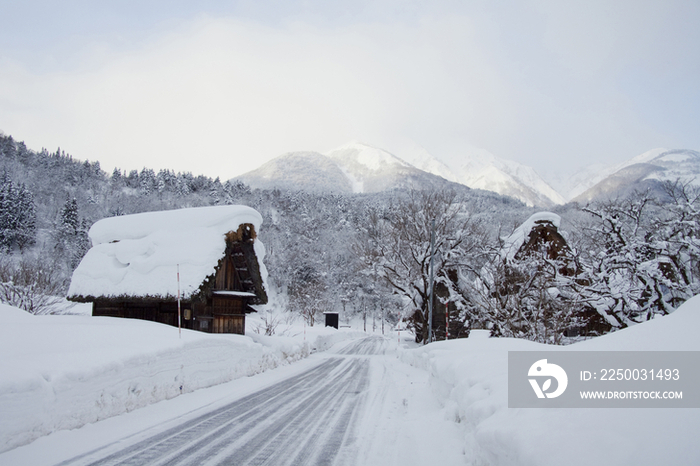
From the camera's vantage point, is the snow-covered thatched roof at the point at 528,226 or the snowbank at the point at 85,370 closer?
the snowbank at the point at 85,370

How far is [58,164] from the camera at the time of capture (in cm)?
12375

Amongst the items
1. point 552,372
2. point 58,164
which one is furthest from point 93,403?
point 58,164

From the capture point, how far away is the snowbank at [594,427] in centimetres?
247

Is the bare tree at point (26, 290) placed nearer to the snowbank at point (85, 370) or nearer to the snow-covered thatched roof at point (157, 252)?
the snow-covered thatched roof at point (157, 252)

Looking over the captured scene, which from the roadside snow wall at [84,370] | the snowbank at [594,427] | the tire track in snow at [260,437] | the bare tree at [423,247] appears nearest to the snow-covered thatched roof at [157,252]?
the roadside snow wall at [84,370]

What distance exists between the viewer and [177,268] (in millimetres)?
16000

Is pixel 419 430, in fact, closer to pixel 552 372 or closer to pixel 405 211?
pixel 552 372

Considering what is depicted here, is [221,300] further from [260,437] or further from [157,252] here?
[260,437]

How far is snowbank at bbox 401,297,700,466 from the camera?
2471mm

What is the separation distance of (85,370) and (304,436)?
3.71 meters

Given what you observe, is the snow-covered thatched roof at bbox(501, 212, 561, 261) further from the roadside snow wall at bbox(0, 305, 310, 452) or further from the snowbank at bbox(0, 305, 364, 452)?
the roadside snow wall at bbox(0, 305, 310, 452)

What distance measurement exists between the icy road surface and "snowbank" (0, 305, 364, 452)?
1.11 m

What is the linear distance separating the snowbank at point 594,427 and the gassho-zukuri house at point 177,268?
1375 cm

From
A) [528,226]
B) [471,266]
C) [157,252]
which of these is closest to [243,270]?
[157,252]
